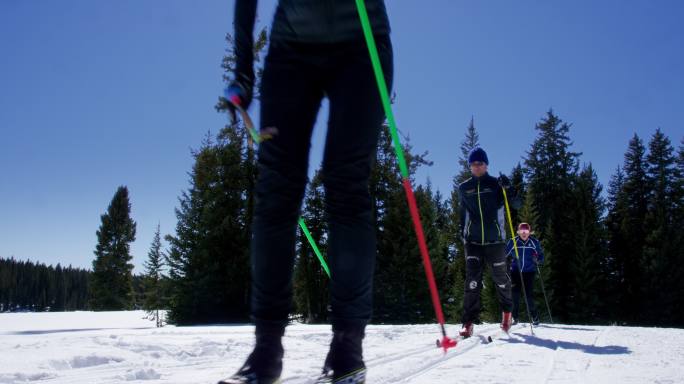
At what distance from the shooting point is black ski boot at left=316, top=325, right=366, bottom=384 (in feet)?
5.20

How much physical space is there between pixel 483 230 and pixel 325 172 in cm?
498

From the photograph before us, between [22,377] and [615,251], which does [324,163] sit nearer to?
[22,377]

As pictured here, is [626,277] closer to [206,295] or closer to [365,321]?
[206,295]

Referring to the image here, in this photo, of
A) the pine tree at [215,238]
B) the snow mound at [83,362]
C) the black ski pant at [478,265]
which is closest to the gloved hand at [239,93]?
the snow mound at [83,362]

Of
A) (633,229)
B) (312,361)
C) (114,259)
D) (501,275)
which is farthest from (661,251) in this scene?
(114,259)

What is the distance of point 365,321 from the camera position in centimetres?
167

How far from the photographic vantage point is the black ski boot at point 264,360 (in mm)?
1593

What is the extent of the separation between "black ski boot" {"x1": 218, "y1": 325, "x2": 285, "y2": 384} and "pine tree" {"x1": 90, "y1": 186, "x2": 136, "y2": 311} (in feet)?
170

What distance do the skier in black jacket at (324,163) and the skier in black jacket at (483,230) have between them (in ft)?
15.9

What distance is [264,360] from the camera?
1.61 metres

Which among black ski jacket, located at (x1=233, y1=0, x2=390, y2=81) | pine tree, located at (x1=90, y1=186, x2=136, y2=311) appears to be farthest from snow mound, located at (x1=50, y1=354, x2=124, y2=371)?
pine tree, located at (x1=90, y1=186, x2=136, y2=311)

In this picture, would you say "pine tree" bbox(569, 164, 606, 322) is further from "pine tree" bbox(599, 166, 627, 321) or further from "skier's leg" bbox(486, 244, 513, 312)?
"skier's leg" bbox(486, 244, 513, 312)

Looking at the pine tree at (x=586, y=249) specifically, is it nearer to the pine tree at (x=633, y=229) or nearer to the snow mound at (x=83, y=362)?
the pine tree at (x=633, y=229)

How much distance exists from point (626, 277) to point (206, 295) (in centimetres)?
3974
